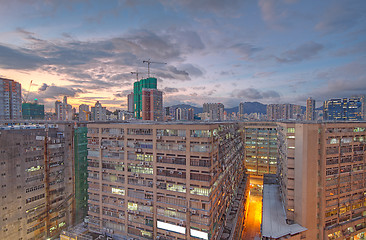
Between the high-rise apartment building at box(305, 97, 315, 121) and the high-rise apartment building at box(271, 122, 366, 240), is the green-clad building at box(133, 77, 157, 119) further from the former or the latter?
the high-rise apartment building at box(271, 122, 366, 240)

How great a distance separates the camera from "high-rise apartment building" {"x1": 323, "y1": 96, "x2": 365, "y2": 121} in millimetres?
142125

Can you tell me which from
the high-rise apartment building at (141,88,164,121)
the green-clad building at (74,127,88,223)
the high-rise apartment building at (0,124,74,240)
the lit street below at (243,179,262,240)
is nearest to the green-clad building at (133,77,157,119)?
the high-rise apartment building at (141,88,164,121)

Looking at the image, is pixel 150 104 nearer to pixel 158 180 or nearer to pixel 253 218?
pixel 253 218

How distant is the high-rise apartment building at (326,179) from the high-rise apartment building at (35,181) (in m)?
57.4

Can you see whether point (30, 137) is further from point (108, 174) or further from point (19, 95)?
point (19, 95)

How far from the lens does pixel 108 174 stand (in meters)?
41.6

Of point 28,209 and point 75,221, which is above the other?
point 28,209

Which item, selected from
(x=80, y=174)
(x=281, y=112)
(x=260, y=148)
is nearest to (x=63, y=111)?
(x=80, y=174)

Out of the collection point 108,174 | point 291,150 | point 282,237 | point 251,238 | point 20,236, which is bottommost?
point 251,238

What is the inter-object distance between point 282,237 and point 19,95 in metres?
139

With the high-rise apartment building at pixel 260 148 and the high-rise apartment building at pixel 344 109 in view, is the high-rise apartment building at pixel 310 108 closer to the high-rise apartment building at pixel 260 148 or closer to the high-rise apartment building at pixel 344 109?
the high-rise apartment building at pixel 344 109

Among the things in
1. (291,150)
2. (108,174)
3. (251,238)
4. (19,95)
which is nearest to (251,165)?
(251,238)

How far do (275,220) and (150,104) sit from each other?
13589 cm

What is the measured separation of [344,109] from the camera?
14688 centimetres
